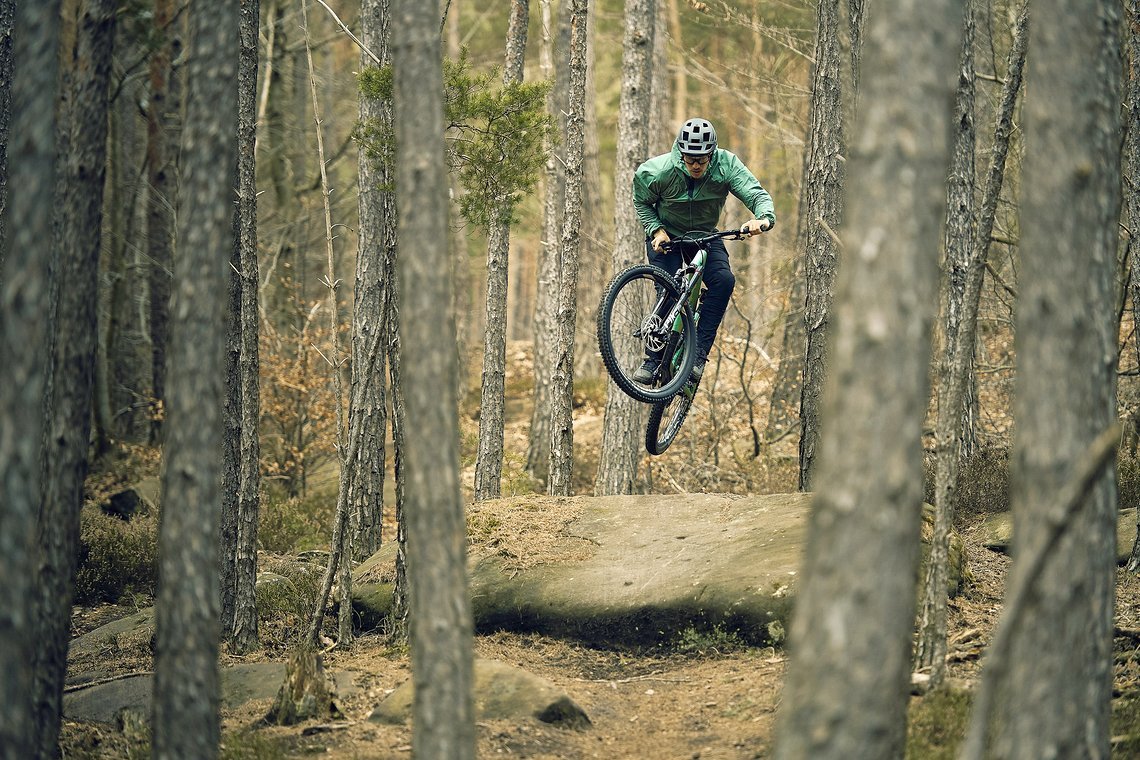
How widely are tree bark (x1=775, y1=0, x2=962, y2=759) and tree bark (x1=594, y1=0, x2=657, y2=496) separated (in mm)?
8457

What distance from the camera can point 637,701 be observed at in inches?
287

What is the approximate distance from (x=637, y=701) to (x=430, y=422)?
3331mm

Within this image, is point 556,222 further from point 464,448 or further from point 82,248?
point 82,248

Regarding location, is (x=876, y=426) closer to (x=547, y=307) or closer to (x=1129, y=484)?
(x=1129, y=484)

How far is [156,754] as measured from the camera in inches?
195

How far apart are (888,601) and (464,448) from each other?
1530cm

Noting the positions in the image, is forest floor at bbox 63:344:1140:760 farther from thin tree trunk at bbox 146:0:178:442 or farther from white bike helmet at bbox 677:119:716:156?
thin tree trunk at bbox 146:0:178:442

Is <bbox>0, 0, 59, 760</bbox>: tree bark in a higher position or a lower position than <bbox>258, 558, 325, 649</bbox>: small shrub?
higher

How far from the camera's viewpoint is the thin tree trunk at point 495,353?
11.7 m

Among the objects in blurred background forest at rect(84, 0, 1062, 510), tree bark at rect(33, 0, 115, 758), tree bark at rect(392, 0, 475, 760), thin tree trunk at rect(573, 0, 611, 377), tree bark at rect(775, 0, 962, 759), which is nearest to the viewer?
tree bark at rect(775, 0, 962, 759)

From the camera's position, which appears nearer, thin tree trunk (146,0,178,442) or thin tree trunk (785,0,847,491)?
thin tree trunk (785,0,847,491)

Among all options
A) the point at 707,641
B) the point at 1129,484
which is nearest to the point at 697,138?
the point at 707,641

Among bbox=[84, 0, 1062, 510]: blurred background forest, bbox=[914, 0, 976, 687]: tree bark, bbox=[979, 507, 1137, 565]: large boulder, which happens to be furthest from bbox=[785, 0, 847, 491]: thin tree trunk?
bbox=[84, 0, 1062, 510]: blurred background forest

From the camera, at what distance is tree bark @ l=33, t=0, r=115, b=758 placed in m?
5.85
